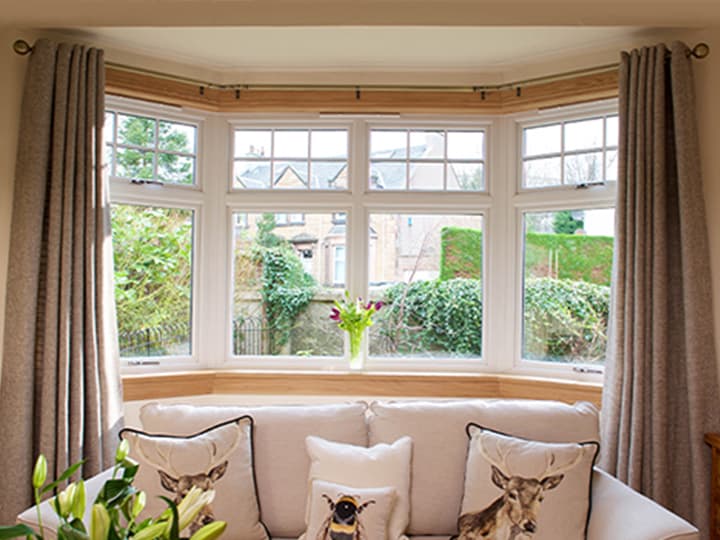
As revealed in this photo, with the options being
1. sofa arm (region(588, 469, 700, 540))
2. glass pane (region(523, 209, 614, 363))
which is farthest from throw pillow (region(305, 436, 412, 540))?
glass pane (region(523, 209, 614, 363))

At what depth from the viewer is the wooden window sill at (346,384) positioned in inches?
123

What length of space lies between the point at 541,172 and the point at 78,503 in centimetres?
289

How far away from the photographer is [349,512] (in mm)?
1845

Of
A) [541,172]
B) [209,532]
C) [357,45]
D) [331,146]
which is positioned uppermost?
[357,45]

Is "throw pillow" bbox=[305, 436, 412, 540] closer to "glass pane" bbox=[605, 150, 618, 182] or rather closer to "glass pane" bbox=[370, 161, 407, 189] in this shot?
"glass pane" bbox=[370, 161, 407, 189]

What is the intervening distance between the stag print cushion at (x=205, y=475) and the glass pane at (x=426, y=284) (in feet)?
4.78

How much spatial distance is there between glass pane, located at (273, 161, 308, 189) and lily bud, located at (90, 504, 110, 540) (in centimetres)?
263

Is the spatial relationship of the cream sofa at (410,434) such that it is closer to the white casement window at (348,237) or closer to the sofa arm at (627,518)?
the sofa arm at (627,518)

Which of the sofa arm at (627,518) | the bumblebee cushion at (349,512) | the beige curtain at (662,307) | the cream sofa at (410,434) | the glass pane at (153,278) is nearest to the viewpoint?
the sofa arm at (627,518)

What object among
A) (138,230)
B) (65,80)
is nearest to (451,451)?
(138,230)

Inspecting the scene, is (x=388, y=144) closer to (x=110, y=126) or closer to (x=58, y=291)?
(x=110, y=126)

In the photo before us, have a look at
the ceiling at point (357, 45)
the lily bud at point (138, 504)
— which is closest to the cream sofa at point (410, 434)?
the lily bud at point (138, 504)

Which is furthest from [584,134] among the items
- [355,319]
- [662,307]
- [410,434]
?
[410,434]

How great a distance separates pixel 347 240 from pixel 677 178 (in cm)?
171
